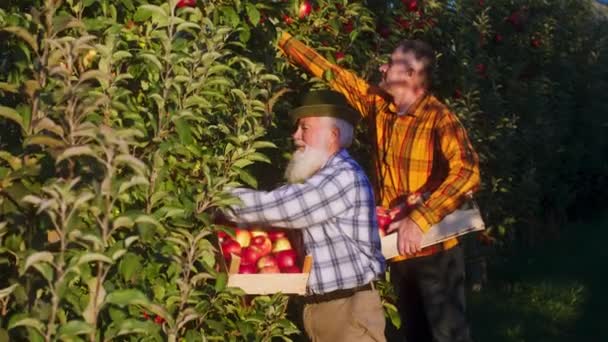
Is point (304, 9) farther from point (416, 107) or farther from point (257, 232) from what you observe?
point (257, 232)

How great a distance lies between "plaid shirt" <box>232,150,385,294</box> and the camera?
4457mm

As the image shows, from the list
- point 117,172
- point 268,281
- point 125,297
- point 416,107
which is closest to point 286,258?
point 268,281

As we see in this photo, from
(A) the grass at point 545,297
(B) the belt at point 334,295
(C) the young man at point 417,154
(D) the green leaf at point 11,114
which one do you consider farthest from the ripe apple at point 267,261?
(A) the grass at point 545,297

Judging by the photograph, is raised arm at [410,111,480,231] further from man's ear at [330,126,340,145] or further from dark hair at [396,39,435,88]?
man's ear at [330,126,340,145]

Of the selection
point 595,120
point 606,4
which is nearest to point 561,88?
point 595,120

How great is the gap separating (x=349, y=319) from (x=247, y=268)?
52 cm

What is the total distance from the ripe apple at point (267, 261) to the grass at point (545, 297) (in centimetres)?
448

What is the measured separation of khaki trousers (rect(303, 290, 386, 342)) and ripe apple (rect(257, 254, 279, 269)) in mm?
319

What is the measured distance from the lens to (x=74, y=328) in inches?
102

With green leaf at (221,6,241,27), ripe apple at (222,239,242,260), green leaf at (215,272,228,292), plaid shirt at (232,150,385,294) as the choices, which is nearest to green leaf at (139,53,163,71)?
green leaf at (215,272,228,292)

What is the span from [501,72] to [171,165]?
8.24 meters

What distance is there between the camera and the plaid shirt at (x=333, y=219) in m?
4.46

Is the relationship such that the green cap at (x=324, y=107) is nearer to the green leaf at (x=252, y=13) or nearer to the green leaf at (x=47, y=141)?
the green leaf at (x=252, y=13)

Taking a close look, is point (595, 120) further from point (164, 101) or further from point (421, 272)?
point (164, 101)
